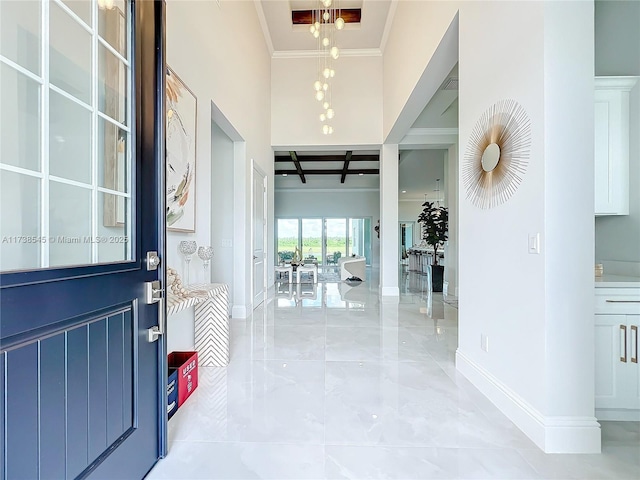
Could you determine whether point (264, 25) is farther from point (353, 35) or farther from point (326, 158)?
point (326, 158)

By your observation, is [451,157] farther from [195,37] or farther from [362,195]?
[362,195]

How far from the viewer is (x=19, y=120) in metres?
0.94

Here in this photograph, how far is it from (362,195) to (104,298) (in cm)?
1250

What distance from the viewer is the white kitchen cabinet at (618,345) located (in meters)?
1.86

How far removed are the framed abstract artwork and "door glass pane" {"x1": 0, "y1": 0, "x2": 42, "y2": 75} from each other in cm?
128

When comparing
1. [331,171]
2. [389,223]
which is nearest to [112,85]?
[389,223]

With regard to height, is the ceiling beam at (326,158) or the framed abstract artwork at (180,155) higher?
the ceiling beam at (326,158)

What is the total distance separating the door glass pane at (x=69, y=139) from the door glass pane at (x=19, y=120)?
0.19 ft

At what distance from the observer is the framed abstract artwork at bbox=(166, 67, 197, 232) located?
2312mm

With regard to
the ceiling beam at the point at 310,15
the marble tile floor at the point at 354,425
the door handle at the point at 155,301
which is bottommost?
the marble tile floor at the point at 354,425

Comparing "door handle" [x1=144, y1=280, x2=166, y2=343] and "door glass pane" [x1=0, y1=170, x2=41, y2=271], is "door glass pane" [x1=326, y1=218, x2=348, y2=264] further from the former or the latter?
"door glass pane" [x1=0, y1=170, x2=41, y2=271]

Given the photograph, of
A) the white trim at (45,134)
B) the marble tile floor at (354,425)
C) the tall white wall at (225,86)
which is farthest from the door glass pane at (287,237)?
the white trim at (45,134)

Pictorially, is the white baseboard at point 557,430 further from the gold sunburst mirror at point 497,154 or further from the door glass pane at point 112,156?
the door glass pane at point 112,156

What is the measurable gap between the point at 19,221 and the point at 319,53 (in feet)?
21.5
